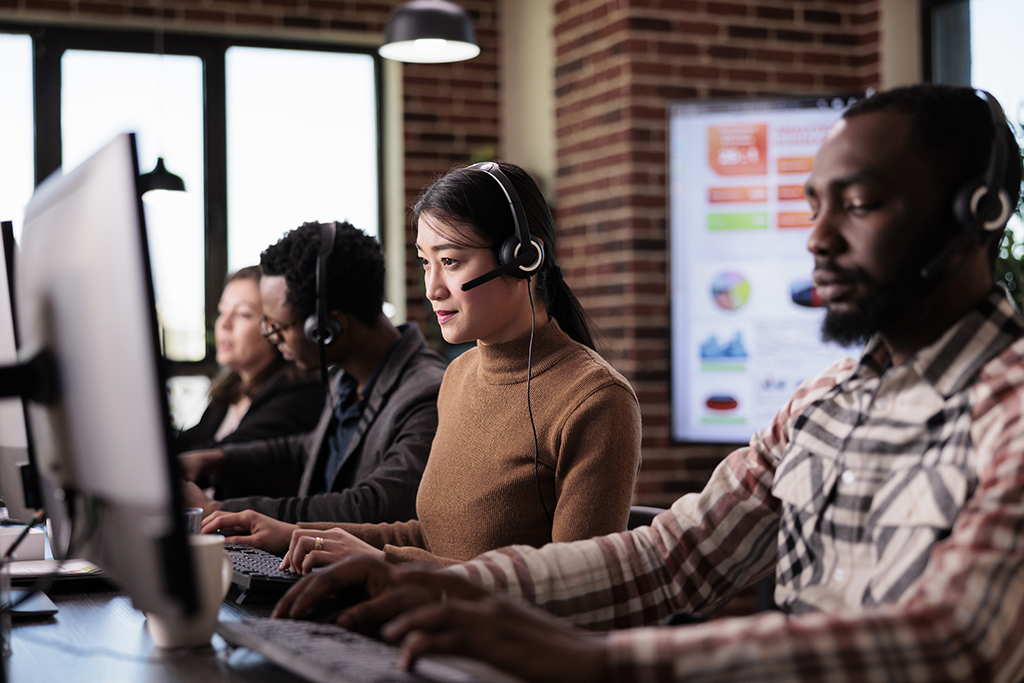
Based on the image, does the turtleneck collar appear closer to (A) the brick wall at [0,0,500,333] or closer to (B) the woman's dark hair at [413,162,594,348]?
(B) the woman's dark hair at [413,162,594,348]

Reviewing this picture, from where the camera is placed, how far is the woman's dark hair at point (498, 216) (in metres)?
1.68

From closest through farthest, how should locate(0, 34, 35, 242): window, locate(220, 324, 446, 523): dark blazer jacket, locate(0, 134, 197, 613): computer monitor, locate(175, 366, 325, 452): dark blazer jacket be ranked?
locate(0, 134, 197, 613): computer monitor → locate(220, 324, 446, 523): dark blazer jacket → locate(175, 366, 325, 452): dark blazer jacket → locate(0, 34, 35, 242): window

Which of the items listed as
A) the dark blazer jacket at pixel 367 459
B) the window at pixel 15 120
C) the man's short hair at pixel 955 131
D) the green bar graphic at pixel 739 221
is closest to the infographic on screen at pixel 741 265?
the green bar graphic at pixel 739 221

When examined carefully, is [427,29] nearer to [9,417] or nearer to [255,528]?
[255,528]

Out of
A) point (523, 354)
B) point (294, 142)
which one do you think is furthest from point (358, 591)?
point (294, 142)

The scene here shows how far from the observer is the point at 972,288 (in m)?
1.03

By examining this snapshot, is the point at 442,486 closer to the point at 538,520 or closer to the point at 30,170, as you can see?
the point at 538,520

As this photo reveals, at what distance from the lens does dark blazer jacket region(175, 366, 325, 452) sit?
2.69 meters

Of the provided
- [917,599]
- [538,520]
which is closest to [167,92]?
[538,520]

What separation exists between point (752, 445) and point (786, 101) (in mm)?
2369

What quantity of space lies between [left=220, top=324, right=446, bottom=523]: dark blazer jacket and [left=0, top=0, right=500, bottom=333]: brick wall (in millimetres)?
2326

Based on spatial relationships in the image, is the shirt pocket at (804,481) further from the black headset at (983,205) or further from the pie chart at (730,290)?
the pie chart at (730,290)

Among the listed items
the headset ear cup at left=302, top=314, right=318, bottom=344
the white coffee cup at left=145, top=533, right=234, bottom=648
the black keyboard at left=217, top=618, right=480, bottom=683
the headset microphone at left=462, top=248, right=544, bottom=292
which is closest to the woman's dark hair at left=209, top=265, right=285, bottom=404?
the headset ear cup at left=302, top=314, right=318, bottom=344

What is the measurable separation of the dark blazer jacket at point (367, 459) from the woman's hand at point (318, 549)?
16.1 inches
